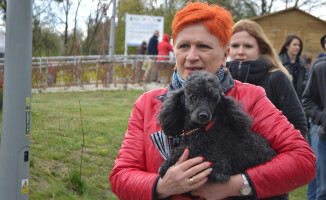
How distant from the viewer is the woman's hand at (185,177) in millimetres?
1849

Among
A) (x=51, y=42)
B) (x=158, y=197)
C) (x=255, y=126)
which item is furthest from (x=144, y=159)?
(x=51, y=42)

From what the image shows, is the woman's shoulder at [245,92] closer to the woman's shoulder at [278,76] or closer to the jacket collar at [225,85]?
the jacket collar at [225,85]

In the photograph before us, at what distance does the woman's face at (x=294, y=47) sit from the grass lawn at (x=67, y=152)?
250 cm

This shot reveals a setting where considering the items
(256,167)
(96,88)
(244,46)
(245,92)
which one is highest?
(244,46)

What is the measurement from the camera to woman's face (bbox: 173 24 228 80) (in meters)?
2.19

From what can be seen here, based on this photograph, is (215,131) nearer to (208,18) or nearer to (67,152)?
(208,18)

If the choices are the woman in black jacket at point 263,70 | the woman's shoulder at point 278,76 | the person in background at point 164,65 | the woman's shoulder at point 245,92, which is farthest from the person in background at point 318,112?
the person in background at point 164,65

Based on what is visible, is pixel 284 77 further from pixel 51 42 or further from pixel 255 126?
pixel 51 42

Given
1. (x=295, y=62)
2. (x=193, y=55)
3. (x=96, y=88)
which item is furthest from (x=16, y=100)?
(x=96, y=88)

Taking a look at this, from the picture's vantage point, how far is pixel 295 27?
22859mm

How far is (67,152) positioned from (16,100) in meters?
2.22

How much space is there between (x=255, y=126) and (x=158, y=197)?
677 millimetres

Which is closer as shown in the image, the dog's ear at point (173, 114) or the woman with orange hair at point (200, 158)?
the woman with orange hair at point (200, 158)

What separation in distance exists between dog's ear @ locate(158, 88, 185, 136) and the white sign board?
21.0 metres
